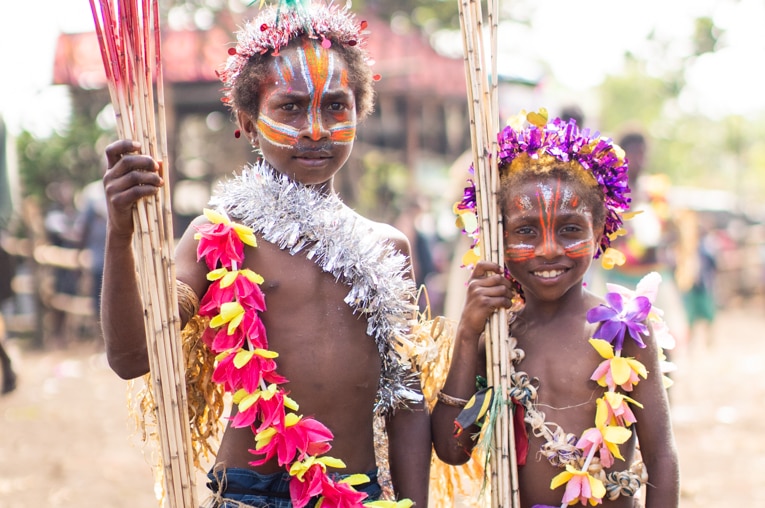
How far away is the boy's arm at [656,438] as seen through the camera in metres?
2.31

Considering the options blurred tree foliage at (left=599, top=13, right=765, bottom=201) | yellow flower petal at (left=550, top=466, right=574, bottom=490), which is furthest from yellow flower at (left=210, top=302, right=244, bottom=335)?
blurred tree foliage at (left=599, top=13, right=765, bottom=201)

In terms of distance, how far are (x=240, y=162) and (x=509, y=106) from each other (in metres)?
5.06

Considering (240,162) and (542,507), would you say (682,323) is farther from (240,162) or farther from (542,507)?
(240,162)

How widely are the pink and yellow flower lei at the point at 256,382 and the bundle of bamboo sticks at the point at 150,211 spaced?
14cm

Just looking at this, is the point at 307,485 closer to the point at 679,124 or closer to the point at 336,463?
the point at 336,463

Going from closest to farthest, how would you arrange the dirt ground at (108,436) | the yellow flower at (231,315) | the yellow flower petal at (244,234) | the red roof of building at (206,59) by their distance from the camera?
1. the yellow flower at (231,315)
2. the yellow flower petal at (244,234)
3. the dirt ground at (108,436)
4. the red roof of building at (206,59)

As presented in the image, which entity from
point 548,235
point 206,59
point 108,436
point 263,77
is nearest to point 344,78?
point 263,77

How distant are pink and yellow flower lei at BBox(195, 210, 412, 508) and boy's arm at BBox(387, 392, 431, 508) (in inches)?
5.8

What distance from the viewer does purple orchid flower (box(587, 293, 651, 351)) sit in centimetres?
241

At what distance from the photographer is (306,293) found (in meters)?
2.38

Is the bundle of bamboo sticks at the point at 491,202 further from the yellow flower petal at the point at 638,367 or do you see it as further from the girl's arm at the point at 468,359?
the yellow flower petal at the point at 638,367

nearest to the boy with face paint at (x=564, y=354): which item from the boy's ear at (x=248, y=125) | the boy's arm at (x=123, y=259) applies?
the boy's ear at (x=248, y=125)

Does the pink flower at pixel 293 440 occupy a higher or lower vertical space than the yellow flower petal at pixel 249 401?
lower

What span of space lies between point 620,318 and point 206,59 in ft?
32.1
